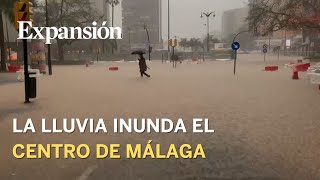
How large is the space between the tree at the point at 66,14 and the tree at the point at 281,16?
2599 centimetres

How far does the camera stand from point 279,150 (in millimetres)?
7305

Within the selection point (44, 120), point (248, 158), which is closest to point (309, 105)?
point (248, 158)

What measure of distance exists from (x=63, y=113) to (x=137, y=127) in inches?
123

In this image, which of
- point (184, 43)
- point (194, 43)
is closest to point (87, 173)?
point (194, 43)

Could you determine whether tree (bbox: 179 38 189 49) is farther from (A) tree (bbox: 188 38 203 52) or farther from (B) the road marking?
(B) the road marking

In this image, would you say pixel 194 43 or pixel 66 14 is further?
pixel 194 43

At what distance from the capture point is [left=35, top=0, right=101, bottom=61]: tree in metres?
64.1

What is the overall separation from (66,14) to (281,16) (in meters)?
32.5

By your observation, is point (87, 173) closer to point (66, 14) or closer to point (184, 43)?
point (66, 14)

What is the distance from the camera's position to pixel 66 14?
2557 inches

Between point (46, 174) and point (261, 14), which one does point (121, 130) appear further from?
point (261, 14)

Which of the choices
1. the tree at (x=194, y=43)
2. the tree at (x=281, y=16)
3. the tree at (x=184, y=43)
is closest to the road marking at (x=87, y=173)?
the tree at (x=281, y=16)

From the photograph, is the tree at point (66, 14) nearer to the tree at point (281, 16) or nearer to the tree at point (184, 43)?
the tree at point (281, 16)

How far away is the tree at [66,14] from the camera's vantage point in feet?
210
